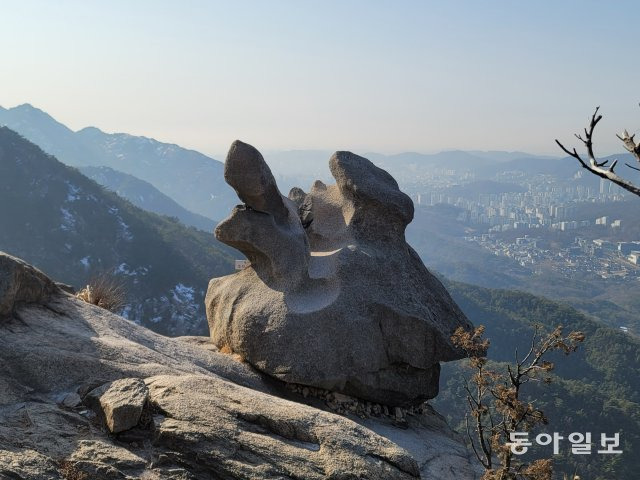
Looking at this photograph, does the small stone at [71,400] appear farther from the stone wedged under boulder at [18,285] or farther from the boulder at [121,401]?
the stone wedged under boulder at [18,285]

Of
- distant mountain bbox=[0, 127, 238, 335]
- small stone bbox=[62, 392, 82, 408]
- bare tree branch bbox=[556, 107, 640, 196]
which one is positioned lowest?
distant mountain bbox=[0, 127, 238, 335]

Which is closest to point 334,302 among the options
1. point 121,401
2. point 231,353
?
point 231,353

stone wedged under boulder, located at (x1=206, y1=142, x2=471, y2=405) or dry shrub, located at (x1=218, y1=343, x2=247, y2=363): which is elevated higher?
stone wedged under boulder, located at (x1=206, y1=142, x2=471, y2=405)

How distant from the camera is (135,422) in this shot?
588 cm

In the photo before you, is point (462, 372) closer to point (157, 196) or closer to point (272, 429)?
point (272, 429)

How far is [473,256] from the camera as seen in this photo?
18912 centimetres

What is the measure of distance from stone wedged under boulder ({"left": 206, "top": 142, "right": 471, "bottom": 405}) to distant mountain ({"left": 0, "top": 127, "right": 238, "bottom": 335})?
45279mm

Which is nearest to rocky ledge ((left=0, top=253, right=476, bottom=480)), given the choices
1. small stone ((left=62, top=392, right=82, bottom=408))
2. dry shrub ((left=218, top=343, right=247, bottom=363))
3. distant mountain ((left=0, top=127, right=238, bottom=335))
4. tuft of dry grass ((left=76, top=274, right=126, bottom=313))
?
small stone ((left=62, top=392, right=82, bottom=408))

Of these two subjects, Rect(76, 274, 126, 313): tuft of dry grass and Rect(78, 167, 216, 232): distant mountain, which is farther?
Rect(78, 167, 216, 232): distant mountain

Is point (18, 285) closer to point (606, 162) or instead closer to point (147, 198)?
point (606, 162)

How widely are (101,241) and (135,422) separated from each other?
64617 millimetres

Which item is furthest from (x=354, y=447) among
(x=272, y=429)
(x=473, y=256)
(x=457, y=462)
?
(x=473, y=256)

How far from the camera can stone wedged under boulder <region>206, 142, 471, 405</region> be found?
8.79m

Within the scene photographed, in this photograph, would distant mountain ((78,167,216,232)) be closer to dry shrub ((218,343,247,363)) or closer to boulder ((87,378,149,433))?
dry shrub ((218,343,247,363))
